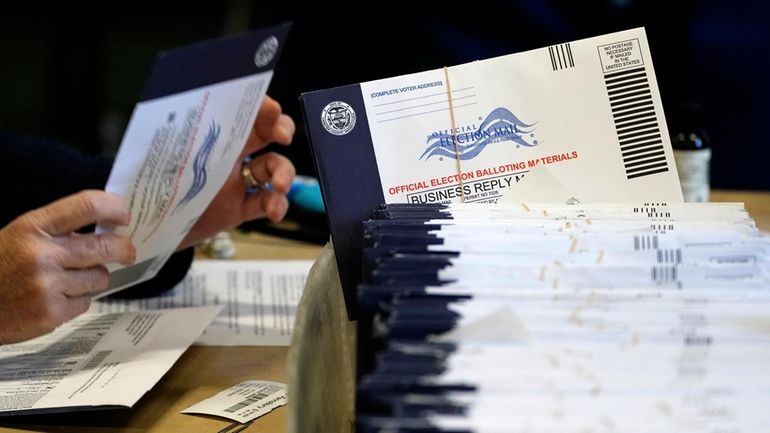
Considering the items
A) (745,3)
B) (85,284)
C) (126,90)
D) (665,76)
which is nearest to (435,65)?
(665,76)

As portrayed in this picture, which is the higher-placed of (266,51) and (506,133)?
(266,51)

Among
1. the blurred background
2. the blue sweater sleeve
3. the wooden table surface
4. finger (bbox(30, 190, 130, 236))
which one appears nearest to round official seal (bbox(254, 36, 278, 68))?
finger (bbox(30, 190, 130, 236))

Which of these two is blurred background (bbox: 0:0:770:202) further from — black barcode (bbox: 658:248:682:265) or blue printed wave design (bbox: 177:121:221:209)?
black barcode (bbox: 658:248:682:265)

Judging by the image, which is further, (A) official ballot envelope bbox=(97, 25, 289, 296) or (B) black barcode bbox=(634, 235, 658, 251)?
(A) official ballot envelope bbox=(97, 25, 289, 296)

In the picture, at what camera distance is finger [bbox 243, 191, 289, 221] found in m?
1.13

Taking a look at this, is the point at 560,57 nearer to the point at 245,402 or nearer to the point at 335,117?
the point at 335,117

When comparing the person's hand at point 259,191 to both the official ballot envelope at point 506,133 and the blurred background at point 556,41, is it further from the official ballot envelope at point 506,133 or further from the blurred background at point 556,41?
the blurred background at point 556,41

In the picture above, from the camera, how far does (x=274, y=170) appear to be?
1122 mm

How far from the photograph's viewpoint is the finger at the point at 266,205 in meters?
1.13

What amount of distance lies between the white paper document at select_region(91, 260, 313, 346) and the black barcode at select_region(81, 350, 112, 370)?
11 cm

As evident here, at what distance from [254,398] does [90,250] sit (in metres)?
0.23

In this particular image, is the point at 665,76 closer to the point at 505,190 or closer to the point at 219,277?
the point at 219,277

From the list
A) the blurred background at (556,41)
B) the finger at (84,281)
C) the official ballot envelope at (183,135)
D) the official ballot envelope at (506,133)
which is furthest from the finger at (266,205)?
the blurred background at (556,41)

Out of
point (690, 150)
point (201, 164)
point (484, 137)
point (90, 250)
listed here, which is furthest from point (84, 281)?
point (690, 150)
